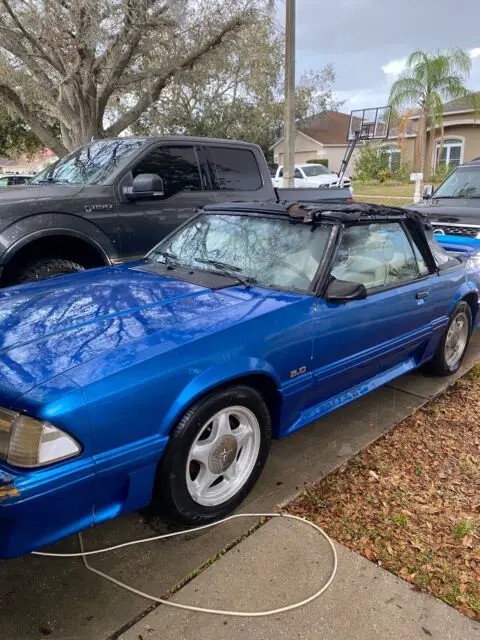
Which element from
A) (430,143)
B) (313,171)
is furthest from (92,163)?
(430,143)

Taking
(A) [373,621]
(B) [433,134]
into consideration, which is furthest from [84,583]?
(B) [433,134]

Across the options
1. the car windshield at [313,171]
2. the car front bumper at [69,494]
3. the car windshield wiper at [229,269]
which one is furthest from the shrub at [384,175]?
the car front bumper at [69,494]

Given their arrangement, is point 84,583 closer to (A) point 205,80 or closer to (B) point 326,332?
(B) point 326,332

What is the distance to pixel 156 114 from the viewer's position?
61.2ft

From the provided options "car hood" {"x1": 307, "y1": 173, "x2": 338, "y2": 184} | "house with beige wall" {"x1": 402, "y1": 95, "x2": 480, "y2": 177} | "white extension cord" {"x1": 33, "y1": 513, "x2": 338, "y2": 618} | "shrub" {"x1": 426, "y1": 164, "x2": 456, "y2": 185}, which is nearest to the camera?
"white extension cord" {"x1": 33, "y1": 513, "x2": 338, "y2": 618}

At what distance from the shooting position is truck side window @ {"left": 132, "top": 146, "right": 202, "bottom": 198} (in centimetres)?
557

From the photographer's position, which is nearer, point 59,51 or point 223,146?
point 223,146

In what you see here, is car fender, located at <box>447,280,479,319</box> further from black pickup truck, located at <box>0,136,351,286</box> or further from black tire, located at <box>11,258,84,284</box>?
black tire, located at <box>11,258,84,284</box>

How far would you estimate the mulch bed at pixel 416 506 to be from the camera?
96.4 inches

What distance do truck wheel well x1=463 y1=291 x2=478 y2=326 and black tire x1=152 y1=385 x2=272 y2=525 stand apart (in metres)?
2.87

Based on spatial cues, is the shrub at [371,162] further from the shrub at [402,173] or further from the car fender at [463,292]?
the car fender at [463,292]

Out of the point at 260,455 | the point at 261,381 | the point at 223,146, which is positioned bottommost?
the point at 260,455

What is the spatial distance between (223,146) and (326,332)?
3.90 m

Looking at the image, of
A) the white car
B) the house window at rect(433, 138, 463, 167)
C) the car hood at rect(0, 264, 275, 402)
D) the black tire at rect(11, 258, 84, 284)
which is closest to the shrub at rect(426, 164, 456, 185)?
the house window at rect(433, 138, 463, 167)
